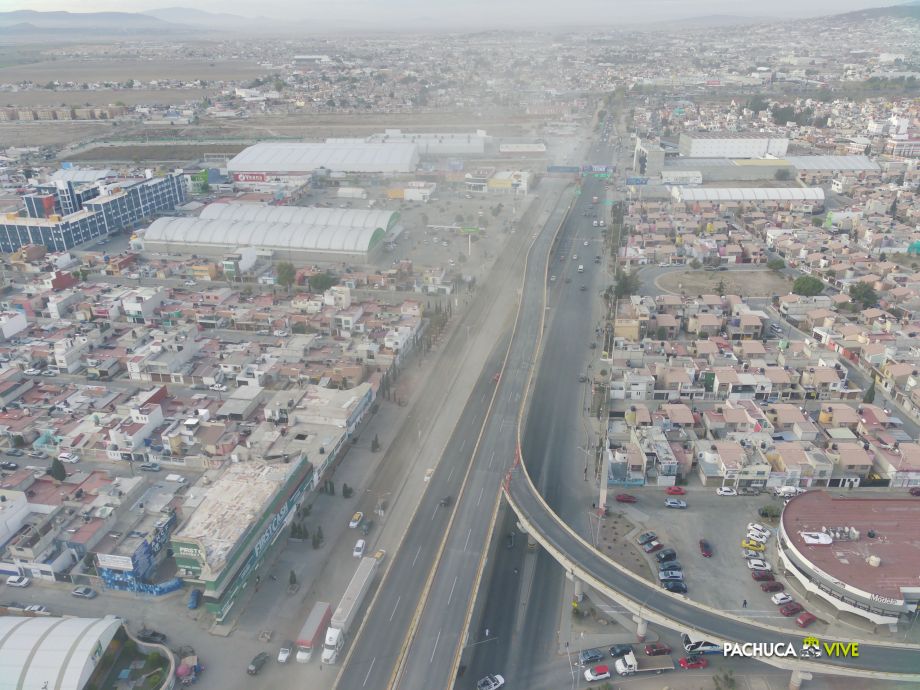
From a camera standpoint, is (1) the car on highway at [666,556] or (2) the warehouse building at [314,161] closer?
(1) the car on highway at [666,556]

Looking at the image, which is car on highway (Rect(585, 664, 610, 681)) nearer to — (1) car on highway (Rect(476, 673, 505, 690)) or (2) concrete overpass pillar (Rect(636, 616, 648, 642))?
(2) concrete overpass pillar (Rect(636, 616, 648, 642))

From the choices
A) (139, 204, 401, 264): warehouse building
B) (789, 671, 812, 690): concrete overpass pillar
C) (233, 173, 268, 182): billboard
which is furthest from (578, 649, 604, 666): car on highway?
(233, 173, 268, 182): billboard

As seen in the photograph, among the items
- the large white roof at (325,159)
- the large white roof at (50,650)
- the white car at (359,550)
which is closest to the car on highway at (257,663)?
the large white roof at (50,650)

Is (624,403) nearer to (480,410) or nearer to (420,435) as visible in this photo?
(480,410)

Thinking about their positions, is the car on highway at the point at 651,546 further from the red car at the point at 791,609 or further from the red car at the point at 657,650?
the red car at the point at 791,609

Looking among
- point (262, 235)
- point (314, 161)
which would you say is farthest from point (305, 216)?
point (314, 161)

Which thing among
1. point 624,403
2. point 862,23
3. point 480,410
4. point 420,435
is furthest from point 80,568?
point 862,23

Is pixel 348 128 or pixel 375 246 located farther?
pixel 348 128
